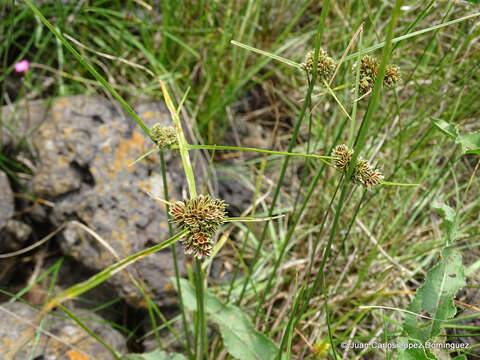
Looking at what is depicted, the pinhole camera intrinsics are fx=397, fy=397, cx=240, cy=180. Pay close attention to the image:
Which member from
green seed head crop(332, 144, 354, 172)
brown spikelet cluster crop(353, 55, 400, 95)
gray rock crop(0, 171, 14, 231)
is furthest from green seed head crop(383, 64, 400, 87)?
gray rock crop(0, 171, 14, 231)

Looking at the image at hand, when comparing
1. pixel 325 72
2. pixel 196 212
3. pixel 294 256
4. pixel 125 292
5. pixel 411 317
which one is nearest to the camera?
pixel 196 212

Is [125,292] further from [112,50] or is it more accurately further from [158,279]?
[112,50]

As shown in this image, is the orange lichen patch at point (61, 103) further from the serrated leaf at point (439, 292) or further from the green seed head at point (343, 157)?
the serrated leaf at point (439, 292)

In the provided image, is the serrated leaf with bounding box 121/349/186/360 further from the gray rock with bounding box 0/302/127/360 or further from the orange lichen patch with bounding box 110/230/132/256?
the orange lichen patch with bounding box 110/230/132/256

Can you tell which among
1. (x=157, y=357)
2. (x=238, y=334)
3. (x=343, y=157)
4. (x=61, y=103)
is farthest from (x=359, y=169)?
(x=61, y=103)

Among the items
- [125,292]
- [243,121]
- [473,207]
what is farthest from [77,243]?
[473,207]

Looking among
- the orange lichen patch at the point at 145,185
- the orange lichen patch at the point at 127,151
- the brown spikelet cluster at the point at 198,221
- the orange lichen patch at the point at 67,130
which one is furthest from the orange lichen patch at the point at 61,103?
the brown spikelet cluster at the point at 198,221

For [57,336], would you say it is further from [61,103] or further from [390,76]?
[390,76]
